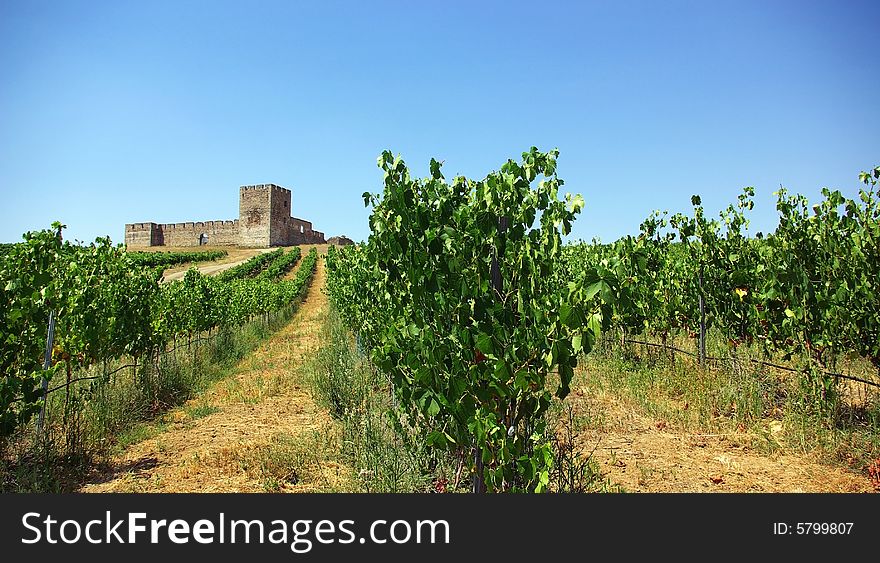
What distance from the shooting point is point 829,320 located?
6.49m

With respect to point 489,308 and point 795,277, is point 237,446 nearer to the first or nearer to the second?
point 489,308

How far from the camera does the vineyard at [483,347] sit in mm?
3260

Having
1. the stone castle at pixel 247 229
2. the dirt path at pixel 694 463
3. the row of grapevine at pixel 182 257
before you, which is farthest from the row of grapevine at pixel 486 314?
the stone castle at pixel 247 229

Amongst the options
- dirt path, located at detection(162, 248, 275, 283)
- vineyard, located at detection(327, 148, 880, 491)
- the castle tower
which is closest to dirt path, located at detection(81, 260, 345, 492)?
vineyard, located at detection(327, 148, 880, 491)

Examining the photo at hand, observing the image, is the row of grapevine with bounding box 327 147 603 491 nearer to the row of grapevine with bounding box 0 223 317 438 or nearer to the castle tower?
the row of grapevine with bounding box 0 223 317 438

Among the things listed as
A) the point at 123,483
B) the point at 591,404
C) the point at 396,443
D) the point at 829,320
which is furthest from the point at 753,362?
the point at 123,483

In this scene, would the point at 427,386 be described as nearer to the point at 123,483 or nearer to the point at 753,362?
the point at 123,483

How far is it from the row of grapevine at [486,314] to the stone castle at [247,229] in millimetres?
60793

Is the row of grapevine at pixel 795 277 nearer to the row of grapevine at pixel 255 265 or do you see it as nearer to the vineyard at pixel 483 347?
the vineyard at pixel 483 347

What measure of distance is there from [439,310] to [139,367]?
7110 millimetres

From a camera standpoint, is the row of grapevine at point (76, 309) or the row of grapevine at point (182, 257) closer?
the row of grapevine at point (76, 309)

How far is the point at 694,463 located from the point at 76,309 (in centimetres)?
706

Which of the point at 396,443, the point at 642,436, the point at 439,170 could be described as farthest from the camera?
the point at 642,436

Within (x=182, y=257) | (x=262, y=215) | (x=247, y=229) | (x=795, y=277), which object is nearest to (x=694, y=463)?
(x=795, y=277)
